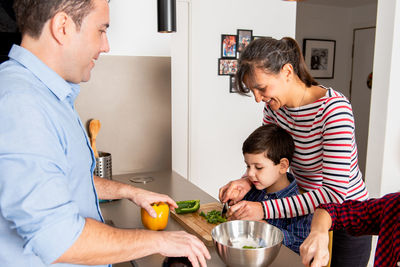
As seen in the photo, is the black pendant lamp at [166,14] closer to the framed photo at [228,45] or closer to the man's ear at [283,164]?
the man's ear at [283,164]

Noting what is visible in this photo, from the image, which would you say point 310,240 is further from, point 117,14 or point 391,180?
point 391,180

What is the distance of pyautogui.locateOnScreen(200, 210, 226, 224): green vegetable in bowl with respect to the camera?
4.27 ft

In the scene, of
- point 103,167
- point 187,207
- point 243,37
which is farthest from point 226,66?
point 187,207

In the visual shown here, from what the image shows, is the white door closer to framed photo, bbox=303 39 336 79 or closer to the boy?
framed photo, bbox=303 39 336 79

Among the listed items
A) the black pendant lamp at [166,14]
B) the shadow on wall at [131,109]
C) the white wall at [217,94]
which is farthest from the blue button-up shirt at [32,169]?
the white wall at [217,94]

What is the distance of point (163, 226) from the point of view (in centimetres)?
126

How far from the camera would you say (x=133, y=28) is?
6.70 feet

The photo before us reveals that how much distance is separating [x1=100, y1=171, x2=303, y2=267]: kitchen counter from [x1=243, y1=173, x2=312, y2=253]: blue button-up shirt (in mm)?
150

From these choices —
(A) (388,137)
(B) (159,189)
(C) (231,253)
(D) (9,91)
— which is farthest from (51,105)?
(A) (388,137)

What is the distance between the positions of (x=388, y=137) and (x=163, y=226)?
1790 millimetres

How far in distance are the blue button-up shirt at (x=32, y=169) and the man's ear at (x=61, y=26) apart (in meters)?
0.07

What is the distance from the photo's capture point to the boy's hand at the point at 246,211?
4.18 feet

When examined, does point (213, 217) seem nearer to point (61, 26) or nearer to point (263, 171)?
point (263, 171)

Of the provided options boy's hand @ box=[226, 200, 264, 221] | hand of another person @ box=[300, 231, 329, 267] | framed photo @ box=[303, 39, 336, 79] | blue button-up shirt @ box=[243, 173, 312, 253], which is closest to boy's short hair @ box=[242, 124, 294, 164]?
blue button-up shirt @ box=[243, 173, 312, 253]
